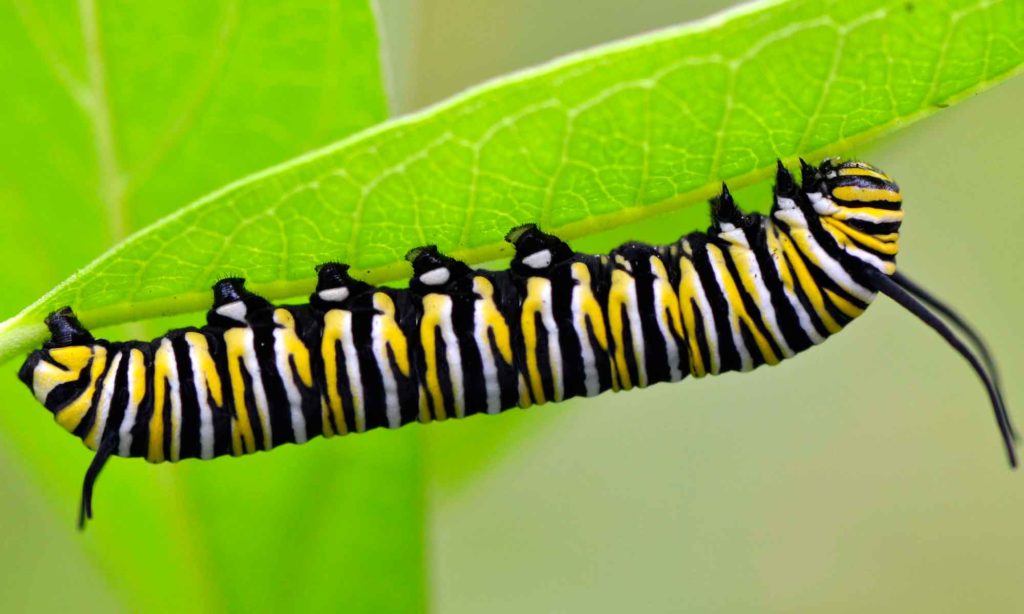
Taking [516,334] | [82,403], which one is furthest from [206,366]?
[516,334]

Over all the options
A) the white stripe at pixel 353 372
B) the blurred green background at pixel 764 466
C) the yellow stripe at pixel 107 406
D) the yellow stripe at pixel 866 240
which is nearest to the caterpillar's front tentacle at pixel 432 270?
the white stripe at pixel 353 372

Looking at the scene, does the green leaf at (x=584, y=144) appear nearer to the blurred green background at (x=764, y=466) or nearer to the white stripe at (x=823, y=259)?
the white stripe at (x=823, y=259)

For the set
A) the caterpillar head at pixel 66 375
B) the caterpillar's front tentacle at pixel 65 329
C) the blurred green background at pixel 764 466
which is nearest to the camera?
the caterpillar's front tentacle at pixel 65 329

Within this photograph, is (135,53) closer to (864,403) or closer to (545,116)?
(545,116)

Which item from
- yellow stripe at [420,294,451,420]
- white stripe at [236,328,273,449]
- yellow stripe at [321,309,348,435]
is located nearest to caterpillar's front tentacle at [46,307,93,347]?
white stripe at [236,328,273,449]

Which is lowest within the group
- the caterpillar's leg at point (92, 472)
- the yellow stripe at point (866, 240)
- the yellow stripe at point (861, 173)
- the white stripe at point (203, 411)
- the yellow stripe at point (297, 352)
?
the caterpillar's leg at point (92, 472)

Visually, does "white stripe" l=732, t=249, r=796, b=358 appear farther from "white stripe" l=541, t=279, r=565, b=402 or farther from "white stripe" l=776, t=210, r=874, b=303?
"white stripe" l=541, t=279, r=565, b=402

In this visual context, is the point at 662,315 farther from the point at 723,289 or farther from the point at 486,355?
the point at 486,355
